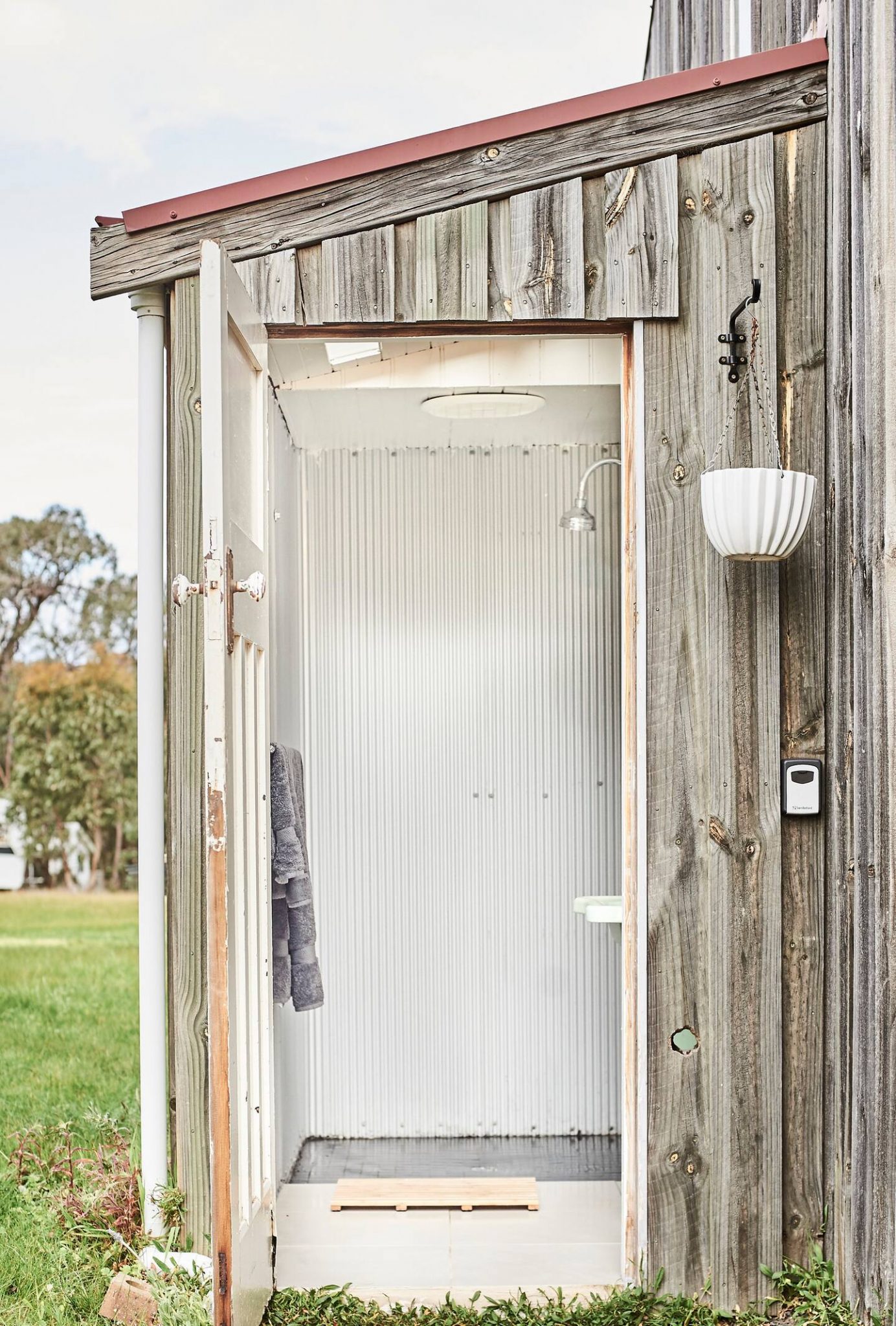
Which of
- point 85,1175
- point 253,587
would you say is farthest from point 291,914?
point 253,587

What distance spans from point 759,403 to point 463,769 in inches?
76.8

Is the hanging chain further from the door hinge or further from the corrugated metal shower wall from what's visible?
the corrugated metal shower wall

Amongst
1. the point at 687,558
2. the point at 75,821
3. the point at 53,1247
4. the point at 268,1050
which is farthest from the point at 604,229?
the point at 75,821

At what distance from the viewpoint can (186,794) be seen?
9.07 ft

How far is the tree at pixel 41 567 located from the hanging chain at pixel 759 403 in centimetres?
793

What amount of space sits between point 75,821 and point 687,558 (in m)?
7.52

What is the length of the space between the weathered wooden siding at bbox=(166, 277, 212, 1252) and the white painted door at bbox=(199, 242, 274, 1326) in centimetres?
17

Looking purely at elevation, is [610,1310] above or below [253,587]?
below

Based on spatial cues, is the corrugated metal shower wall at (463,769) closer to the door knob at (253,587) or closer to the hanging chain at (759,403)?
the hanging chain at (759,403)

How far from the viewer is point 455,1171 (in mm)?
3791

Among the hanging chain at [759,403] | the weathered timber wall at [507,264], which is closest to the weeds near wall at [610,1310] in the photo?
the hanging chain at [759,403]

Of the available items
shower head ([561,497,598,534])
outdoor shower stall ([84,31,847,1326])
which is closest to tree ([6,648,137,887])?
shower head ([561,497,598,534])

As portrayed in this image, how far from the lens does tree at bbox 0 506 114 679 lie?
→ 9.64 m

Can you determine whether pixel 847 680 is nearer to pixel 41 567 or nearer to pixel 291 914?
pixel 291 914
